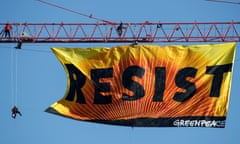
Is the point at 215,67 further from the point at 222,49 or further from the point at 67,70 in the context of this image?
the point at 67,70

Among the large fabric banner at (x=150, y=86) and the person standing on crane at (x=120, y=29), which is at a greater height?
the person standing on crane at (x=120, y=29)

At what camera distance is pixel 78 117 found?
3423 inches

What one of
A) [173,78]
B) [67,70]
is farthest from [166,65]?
[67,70]

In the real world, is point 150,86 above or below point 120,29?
below

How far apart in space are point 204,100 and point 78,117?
35.3ft

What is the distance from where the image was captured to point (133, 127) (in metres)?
85.5

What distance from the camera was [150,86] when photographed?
285ft

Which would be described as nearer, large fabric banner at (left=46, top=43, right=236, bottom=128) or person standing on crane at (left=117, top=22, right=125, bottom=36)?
large fabric banner at (left=46, top=43, right=236, bottom=128)

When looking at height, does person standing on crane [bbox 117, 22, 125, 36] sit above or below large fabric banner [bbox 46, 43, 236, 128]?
above

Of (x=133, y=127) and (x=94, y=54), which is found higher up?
(x=94, y=54)

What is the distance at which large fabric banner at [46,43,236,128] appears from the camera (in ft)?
280

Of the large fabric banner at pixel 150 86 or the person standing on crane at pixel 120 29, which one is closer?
the large fabric banner at pixel 150 86

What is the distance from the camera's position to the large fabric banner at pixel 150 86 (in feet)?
280

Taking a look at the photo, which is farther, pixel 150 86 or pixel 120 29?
pixel 120 29
